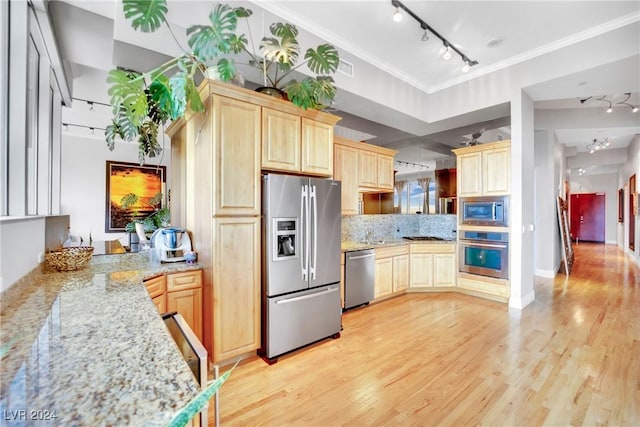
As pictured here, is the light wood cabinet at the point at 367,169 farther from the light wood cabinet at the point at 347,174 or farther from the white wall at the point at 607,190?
the white wall at the point at 607,190

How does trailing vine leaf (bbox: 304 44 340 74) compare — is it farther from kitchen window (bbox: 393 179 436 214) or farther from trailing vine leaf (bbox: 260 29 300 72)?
kitchen window (bbox: 393 179 436 214)

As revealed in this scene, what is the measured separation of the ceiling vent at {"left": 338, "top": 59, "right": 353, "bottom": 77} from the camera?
11.5ft

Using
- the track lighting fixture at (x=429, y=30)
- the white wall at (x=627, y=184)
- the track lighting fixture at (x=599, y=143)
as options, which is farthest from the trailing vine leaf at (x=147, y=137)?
the white wall at (x=627, y=184)

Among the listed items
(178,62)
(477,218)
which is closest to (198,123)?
(178,62)

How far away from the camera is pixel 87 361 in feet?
2.75

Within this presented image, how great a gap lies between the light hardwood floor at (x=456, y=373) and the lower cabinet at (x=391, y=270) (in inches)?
15.4

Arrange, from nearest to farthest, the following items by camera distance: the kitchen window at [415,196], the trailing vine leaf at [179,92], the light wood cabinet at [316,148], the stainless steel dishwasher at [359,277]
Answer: the trailing vine leaf at [179,92] → the light wood cabinet at [316,148] → the stainless steel dishwasher at [359,277] → the kitchen window at [415,196]

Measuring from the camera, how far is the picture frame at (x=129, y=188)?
15.8 feet

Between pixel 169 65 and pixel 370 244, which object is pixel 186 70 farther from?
pixel 370 244

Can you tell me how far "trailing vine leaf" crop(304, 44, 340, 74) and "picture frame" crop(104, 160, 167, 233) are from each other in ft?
12.2

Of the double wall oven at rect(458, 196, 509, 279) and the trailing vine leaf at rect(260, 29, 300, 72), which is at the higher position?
the trailing vine leaf at rect(260, 29, 300, 72)

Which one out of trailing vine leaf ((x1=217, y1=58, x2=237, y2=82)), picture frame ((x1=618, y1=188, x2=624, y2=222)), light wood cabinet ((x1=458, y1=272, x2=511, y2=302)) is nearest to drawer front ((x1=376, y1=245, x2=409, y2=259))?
light wood cabinet ((x1=458, y1=272, x2=511, y2=302))

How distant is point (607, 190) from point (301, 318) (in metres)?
13.3

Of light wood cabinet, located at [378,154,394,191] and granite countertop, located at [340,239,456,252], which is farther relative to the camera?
light wood cabinet, located at [378,154,394,191]
